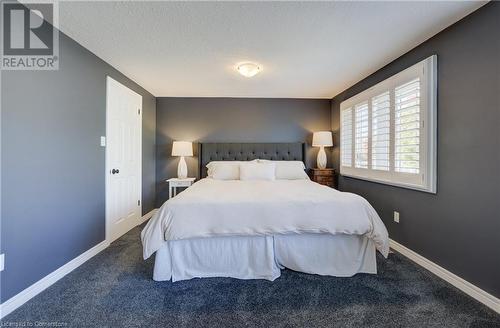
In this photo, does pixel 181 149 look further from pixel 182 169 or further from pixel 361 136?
pixel 361 136

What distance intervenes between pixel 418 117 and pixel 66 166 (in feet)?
11.7

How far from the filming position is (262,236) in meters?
2.08

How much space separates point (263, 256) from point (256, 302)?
405mm

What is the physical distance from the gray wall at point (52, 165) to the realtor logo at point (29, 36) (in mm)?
77

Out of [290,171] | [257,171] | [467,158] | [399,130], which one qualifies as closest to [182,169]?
[257,171]

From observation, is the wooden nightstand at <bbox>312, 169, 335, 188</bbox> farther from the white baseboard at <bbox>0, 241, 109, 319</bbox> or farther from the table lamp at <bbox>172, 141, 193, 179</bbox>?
the white baseboard at <bbox>0, 241, 109, 319</bbox>

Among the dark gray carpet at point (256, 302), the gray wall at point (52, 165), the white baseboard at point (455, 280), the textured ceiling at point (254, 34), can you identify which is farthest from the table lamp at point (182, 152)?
the white baseboard at point (455, 280)

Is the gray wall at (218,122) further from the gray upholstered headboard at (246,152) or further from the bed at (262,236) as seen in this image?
the bed at (262,236)

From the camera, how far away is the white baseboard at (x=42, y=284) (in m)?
1.62

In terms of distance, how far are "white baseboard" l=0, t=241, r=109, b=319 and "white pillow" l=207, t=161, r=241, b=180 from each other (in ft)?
6.11

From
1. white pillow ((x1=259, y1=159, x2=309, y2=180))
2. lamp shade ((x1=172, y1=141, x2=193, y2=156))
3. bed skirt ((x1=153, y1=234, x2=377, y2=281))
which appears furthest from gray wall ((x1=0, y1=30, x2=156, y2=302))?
white pillow ((x1=259, y1=159, x2=309, y2=180))

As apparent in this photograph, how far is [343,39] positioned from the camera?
223cm

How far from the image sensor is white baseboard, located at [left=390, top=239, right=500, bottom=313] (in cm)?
170

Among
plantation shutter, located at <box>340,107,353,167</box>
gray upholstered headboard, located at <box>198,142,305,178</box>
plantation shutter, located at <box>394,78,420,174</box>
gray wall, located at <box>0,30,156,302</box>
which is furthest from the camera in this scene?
gray upholstered headboard, located at <box>198,142,305,178</box>
